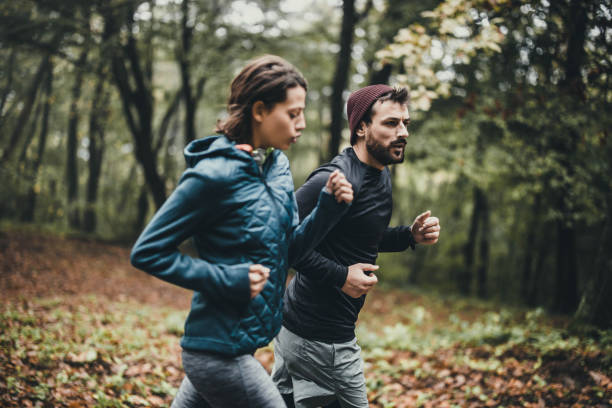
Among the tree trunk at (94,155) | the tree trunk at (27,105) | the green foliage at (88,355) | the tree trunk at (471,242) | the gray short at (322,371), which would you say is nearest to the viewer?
the gray short at (322,371)

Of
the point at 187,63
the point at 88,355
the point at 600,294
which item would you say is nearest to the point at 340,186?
the point at 88,355

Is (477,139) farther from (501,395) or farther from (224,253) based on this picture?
(224,253)

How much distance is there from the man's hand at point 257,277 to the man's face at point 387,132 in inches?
43.1

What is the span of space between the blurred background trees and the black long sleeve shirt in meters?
3.31

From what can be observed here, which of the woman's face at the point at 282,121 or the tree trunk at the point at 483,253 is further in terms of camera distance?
the tree trunk at the point at 483,253

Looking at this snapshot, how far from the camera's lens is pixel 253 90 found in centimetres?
188

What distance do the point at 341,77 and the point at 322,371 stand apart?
7.72 m

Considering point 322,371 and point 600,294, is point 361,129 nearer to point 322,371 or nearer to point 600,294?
point 322,371

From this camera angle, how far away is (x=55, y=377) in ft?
13.6

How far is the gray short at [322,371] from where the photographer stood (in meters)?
2.44

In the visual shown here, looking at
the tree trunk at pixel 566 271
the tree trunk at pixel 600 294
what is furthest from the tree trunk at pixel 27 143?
the tree trunk at pixel 566 271

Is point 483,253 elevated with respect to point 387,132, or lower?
lower

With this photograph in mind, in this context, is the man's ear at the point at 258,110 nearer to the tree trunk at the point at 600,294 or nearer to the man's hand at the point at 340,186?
the man's hand at the point at 340,186

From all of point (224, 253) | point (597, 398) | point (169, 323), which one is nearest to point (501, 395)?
point (597, 398)
